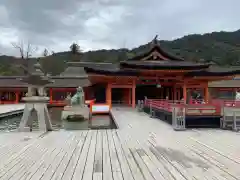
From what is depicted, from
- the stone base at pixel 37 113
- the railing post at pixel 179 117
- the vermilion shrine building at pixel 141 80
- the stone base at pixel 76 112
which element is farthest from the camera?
the vermilion shrine building at pixel 141 80

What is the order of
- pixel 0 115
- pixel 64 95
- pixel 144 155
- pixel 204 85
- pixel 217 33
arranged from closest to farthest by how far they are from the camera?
pixel 144 155 < pixel 0 115 < pixel 204 85 < pixel 64 95 < pixel 217 33

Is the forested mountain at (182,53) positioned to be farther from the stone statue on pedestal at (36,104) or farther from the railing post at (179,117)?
the railing post at (179,117)

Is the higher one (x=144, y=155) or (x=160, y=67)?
(x=160, y=67)

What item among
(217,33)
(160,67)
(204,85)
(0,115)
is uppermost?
(217,33)

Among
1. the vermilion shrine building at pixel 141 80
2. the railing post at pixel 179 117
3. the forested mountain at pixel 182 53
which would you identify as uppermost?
the forested mountain at pixel 182 53

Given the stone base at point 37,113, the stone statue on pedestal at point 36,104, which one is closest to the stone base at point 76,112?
the stone statue on pedestal at point 36,104

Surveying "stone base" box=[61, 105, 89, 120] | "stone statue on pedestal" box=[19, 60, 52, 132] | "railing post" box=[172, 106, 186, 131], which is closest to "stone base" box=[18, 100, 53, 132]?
"stone statue on pedestal" box=[19, 60, 52, 132]

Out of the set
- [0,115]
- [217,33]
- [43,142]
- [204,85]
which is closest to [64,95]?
[0,115]

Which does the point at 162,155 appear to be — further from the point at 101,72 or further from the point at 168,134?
the point at 101,72

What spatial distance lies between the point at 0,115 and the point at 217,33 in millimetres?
122721

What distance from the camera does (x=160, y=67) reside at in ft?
55.5

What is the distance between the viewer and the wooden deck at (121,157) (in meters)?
3.82

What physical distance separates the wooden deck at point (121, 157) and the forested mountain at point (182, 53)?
4728 cm

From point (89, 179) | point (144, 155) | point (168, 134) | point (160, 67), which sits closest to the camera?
point (89, 179)
